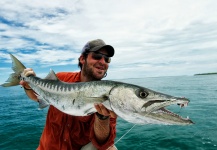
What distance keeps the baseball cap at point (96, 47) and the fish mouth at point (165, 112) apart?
184cm

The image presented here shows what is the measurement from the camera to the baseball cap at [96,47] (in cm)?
420

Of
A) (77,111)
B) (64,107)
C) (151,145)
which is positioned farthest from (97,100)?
(151,145)

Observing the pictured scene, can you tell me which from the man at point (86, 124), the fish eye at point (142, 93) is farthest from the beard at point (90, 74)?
the fish eye at point (142, 93)

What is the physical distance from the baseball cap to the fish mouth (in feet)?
6.02

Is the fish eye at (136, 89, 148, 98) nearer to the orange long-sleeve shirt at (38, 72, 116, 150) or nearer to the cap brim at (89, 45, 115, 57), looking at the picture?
the cap brim at (89, 45, 115, 57)

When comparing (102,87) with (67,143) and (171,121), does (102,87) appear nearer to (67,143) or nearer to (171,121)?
(171,121)

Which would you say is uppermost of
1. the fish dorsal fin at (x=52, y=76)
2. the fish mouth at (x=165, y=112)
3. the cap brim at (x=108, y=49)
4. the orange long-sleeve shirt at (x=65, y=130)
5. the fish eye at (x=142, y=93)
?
the cap brim at (x=108, y=49)

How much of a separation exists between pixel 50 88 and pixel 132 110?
6.28ft

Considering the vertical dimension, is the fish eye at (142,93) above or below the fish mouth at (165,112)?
above

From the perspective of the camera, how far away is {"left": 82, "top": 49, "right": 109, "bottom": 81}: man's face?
13.9 feet

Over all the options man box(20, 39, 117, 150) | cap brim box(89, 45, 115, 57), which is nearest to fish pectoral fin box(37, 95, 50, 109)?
man box(20, 39, 117, 150)

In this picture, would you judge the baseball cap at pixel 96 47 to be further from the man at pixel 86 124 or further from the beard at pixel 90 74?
the beard at pixel 90 74

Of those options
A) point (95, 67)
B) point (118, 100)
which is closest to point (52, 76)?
point (95, 67)

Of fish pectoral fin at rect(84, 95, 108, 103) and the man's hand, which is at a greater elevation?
fish pectoral fin at rect(84, 95, 108, 103)
